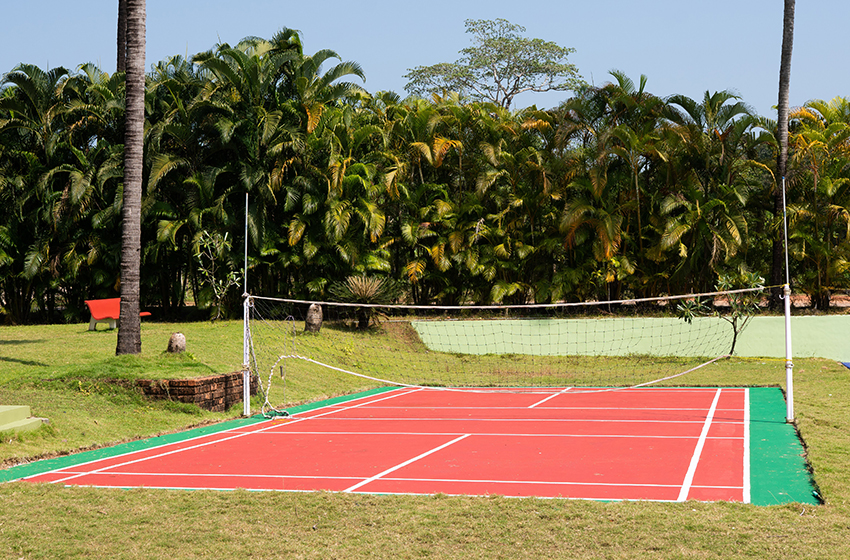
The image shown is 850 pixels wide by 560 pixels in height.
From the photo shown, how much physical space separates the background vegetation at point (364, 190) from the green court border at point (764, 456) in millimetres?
9972

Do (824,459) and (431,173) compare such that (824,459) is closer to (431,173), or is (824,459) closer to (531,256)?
(531,256)

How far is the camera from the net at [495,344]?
17.1 metres

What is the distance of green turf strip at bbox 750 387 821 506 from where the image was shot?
20.4 feet

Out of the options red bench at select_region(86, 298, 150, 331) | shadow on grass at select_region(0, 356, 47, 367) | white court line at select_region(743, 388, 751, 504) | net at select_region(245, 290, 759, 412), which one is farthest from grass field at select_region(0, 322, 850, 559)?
red bench at select_region(86, 298, 150, 331)

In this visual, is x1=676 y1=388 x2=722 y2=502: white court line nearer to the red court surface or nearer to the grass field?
the red court surface

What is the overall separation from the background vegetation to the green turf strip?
11203mm

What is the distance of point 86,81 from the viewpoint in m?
23.1

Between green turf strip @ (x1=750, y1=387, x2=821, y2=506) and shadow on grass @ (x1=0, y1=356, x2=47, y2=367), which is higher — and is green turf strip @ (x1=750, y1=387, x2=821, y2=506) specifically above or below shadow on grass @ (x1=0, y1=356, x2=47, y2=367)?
below

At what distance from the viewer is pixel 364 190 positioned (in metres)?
22.5

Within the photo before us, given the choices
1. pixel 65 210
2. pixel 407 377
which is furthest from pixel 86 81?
pixel 407 377

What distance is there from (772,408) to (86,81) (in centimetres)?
2073

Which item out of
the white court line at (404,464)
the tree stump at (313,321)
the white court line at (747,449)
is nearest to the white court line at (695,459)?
the white court line at (747,449)

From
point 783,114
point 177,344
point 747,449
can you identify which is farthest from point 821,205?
point 177,344

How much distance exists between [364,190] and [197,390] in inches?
478
